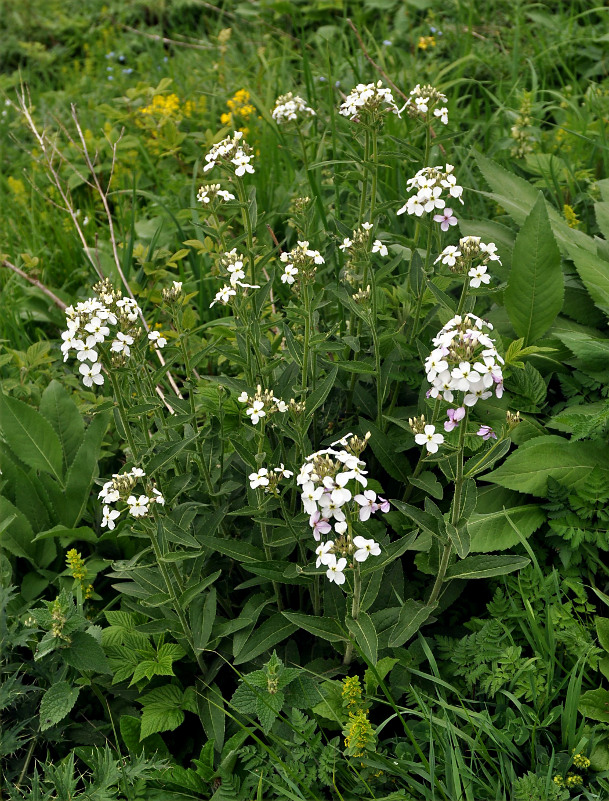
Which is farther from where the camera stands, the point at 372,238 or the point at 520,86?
the point at 520,86

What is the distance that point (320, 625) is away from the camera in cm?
199

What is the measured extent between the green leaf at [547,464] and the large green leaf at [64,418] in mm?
1465

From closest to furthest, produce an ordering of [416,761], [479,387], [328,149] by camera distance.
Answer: [479,387]
[416,761]
[328,149]

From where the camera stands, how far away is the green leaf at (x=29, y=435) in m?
2.67

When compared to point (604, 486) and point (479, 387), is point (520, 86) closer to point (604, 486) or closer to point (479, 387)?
point (604, 486)

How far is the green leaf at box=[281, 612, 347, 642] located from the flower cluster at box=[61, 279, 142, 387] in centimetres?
77

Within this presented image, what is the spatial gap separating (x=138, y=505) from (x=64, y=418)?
1103 mm

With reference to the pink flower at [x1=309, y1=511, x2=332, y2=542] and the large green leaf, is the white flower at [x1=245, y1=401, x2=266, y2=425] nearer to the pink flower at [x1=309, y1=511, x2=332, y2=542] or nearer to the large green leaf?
the pink flower at [x1=309, y1=511, x2=332, y2=542]

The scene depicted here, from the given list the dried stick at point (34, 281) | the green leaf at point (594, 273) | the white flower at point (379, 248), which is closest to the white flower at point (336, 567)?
the white flower at point (379, 248)

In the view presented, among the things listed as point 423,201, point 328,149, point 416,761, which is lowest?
point 416,761

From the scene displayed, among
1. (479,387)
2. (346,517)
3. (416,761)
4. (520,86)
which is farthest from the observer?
(520,86)

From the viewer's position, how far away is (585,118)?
3.58 metres

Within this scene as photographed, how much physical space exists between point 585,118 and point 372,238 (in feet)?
6.28

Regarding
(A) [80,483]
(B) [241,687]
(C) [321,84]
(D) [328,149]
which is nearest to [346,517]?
(B) [241,687]
